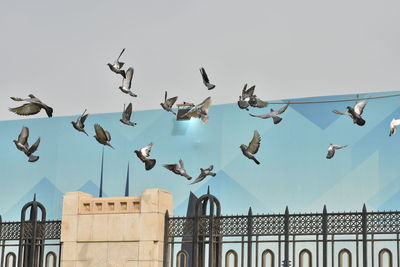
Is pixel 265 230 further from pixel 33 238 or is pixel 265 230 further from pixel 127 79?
pixel 33 238

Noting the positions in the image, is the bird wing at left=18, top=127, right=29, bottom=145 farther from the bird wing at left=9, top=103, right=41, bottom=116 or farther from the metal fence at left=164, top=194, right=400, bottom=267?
the metal fence at left=164, top=194, right=400, bottom=267

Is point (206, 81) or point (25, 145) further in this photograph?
point (25, 145)

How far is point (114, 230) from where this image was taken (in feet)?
64.4

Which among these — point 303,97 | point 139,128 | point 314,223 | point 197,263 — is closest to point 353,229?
point 314,223

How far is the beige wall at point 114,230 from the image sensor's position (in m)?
19.2

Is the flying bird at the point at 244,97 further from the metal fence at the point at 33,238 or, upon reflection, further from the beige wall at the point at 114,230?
the metal fence at the point at 33,238

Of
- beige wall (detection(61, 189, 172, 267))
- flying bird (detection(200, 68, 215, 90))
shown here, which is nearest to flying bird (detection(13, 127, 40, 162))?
beige wall (detection(61, 189, 172, 267))

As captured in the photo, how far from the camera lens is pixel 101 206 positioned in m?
20.0

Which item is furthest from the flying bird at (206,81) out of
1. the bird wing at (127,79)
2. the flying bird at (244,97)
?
the bird wing at (127,79)

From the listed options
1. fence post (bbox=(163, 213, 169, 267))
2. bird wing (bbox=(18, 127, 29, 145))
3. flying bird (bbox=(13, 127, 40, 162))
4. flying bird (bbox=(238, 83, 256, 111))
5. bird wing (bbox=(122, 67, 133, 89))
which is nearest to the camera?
fence post (bbox=(163, 213, 169, 267))

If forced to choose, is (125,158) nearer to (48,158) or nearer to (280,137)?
(48,158)

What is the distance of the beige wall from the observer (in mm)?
19250

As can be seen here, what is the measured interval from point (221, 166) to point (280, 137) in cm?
228

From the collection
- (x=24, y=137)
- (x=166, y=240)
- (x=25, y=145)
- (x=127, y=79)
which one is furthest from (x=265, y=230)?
(x=24, y=137)
